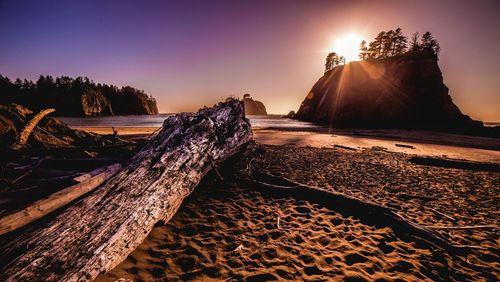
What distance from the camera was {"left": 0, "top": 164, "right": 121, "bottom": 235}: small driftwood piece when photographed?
2625mm

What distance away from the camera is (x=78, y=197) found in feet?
11.5

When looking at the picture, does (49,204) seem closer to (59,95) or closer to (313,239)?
(313,239)

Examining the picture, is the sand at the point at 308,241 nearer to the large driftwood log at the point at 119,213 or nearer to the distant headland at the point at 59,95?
the large driftwood log at the point at 119,213

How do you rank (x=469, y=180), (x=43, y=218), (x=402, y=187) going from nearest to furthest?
(x=43, y=218)
(x=402, y=187)
(x=469, y=180)

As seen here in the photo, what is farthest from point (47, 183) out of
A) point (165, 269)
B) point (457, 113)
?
point (457, 113)

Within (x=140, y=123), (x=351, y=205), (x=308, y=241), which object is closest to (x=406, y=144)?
(x=351, y=205)

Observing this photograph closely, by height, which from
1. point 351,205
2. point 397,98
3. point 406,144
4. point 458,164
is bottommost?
point 351,205

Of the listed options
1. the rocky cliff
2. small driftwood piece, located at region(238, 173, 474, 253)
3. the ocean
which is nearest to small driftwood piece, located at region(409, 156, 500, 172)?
small driftwood piece, located at region(238, 173, 474, 253)

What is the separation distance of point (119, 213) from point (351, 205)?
5.00m

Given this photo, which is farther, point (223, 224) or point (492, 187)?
point (492, 187)

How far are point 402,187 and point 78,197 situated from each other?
8.78 m

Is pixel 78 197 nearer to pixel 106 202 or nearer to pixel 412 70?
pixel 106 202

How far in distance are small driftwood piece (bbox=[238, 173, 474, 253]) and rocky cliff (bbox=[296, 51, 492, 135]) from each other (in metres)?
43.0

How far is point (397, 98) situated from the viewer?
146ft
